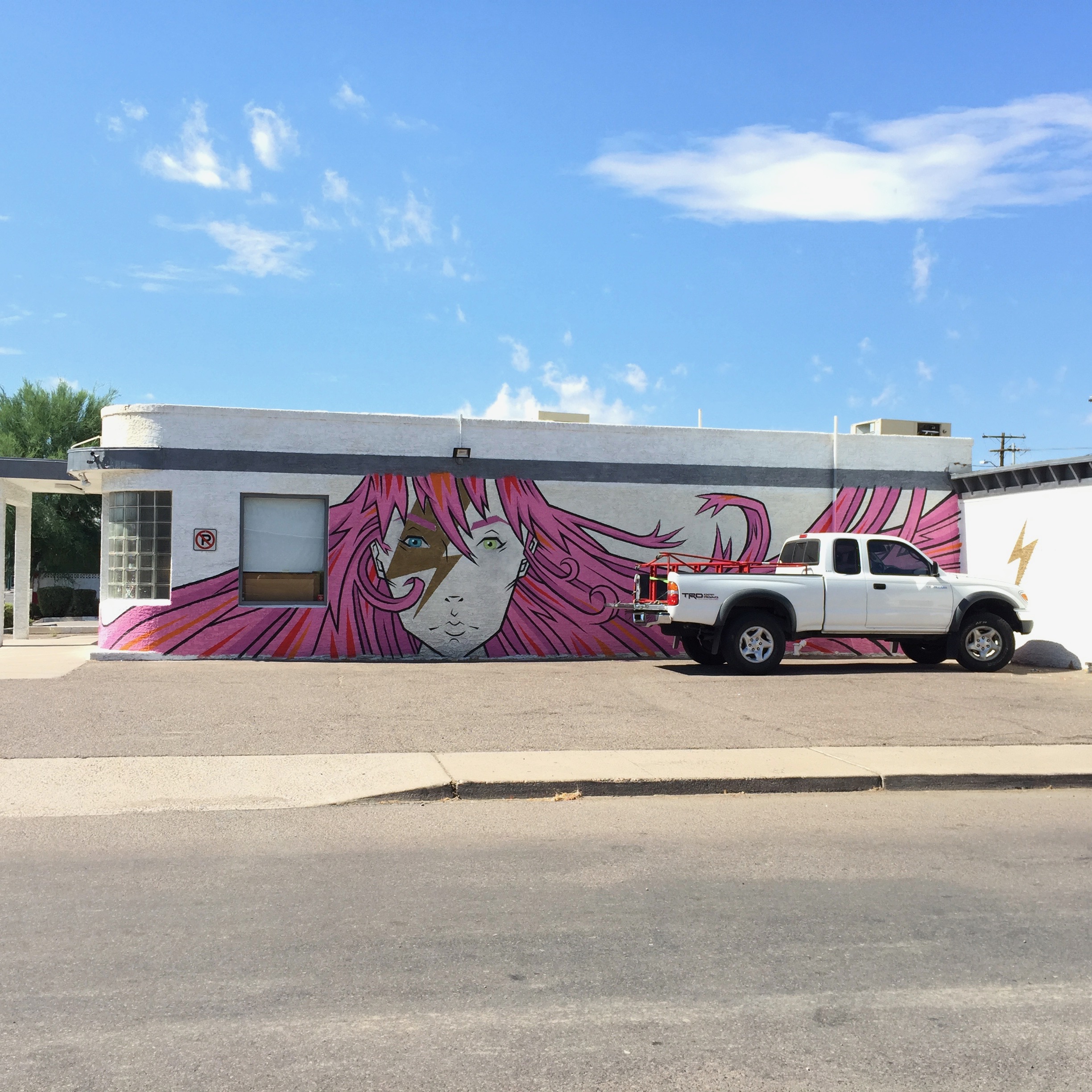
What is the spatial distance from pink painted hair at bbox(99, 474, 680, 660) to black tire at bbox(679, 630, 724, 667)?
6.08ft

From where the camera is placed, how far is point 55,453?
3672cm

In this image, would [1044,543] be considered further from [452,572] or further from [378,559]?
[378,559]

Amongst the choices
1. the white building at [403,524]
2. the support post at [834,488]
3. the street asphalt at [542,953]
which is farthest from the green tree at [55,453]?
the street asphalt at [542,953]

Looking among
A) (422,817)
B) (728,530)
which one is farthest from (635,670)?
(422,817)

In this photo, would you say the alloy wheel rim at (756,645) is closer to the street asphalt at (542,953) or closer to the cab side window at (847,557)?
the cab side window at (847,557)

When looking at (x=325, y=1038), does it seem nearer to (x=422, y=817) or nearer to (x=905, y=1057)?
(x=905, y=1057)

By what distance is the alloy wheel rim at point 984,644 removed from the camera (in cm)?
Result: 1734

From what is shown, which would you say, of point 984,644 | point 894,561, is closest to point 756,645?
point 894,561

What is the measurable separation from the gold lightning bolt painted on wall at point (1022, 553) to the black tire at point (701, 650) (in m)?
5.38

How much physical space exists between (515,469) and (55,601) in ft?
74.2

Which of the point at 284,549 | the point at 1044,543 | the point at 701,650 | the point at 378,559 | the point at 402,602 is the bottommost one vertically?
the point at 701,650

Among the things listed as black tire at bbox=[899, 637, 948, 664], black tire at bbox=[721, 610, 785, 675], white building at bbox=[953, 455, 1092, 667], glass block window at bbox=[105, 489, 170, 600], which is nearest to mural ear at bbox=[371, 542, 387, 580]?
glass block window at bbox=[105, 489, 170, 600]

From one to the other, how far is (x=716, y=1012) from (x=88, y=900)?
336 centimetres

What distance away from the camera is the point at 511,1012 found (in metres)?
4.50
